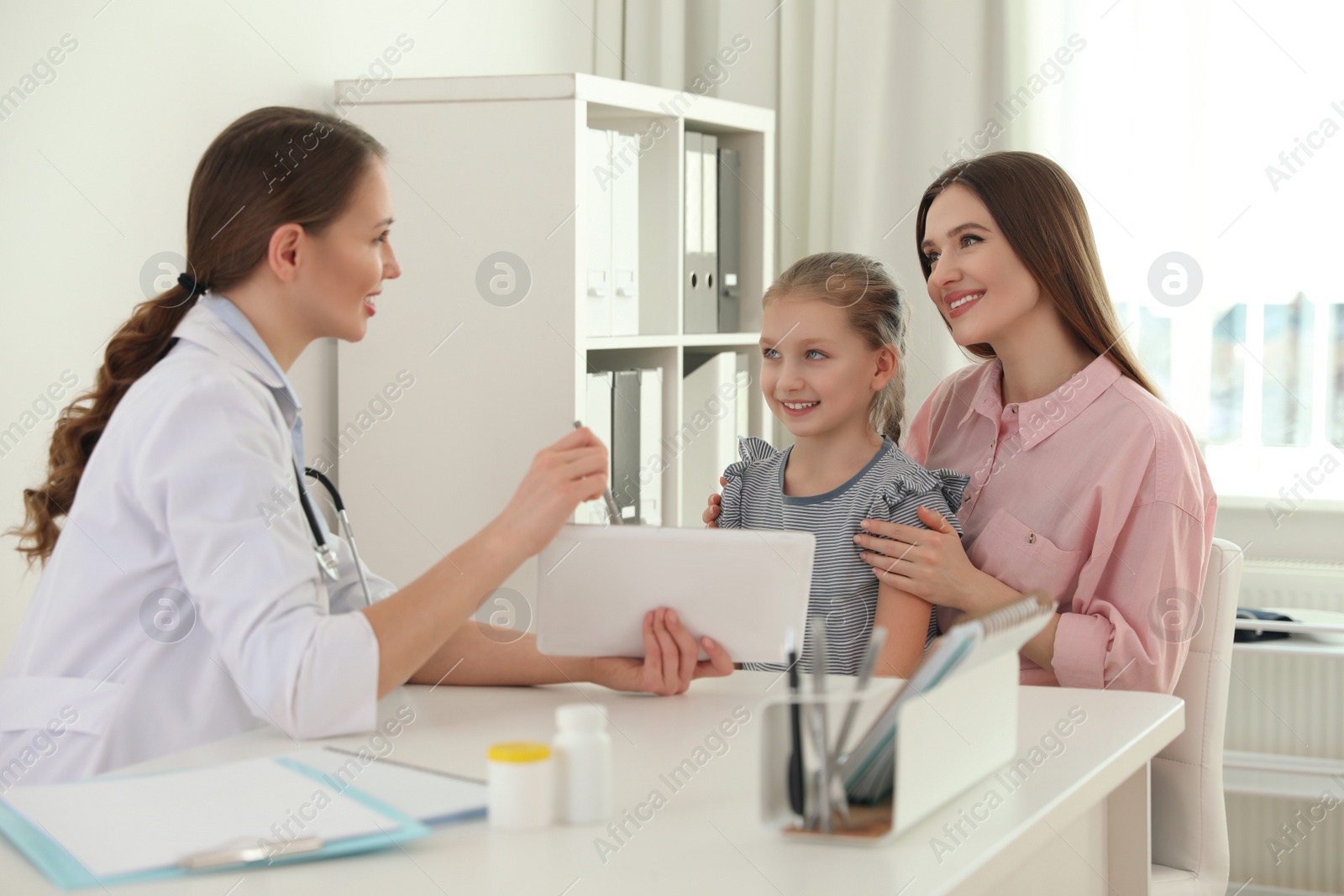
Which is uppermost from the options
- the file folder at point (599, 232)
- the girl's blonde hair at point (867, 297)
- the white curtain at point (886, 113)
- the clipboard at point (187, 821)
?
the white curtain at point (886, 113)

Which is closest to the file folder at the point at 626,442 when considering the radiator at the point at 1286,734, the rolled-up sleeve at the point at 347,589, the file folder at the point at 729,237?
the file folder at the point at 729,237

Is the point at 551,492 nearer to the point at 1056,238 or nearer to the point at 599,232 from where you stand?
the point at 1056,238

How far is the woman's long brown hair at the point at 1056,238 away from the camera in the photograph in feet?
5.86

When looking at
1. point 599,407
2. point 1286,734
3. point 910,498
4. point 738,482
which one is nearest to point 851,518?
point 910,498

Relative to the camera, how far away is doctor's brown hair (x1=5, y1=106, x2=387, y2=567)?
1.38m

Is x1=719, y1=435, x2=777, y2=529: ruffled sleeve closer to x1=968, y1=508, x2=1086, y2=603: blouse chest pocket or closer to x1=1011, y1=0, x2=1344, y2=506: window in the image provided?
x1=968, y1=508, x2=1086, y2=603: blouse chest pocket

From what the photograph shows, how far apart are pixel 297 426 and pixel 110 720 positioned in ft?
1.30

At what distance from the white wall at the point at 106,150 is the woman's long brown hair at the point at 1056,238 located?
1152 mm

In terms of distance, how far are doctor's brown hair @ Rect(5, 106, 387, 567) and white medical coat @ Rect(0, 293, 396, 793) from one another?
0.32 feet

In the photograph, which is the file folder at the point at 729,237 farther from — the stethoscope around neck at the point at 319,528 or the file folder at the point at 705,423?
the stethoscope around neck at the point at 319,528

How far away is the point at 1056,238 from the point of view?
1.79 meters

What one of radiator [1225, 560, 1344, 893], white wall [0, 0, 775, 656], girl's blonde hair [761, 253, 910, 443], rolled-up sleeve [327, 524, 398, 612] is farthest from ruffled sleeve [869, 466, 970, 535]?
radiator [1225, 560, 1344, 893]

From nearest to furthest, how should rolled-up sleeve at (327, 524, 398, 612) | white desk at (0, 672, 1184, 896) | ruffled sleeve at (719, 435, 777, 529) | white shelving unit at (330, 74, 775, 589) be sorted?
white desk at (0, 672, 1184, 896)
rolled-up sleeve at (327, 524, 398, 612)
ruffled sleeve at (719, 435, 777, 529)
white shelving unit at (330, 74, 775, 589)

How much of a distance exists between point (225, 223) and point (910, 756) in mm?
924
